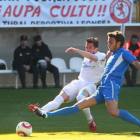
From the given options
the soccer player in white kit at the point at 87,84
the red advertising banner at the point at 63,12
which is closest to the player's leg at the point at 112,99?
the soccer player in white kit at the point at 87,84

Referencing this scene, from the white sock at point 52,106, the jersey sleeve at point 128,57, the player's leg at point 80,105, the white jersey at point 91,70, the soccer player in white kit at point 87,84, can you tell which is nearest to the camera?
the jersey sleeve at point 128,57

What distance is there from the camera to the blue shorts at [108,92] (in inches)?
421

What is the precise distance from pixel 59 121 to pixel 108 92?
10.6 ft

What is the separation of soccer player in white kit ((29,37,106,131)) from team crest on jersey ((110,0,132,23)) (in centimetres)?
906

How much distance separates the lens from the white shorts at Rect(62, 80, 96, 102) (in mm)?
12344

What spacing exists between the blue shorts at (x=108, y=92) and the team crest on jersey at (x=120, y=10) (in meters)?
10.8

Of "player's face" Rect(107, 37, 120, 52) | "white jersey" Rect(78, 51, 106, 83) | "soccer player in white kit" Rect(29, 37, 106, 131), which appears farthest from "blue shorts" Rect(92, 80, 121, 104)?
"white jersey" Rect(78, 51, 106, 83)

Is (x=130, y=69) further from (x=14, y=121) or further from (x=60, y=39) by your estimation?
(x=14, y=121)

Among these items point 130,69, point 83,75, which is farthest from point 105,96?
point 130,69

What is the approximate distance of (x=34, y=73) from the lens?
21.0 metres

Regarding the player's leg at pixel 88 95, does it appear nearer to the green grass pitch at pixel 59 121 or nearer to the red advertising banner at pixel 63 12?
the green grass pitch at pixel 59 121

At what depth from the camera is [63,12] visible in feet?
69.3

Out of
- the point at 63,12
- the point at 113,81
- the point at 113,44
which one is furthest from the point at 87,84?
the point at 63,12

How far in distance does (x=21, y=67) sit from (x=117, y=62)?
10.4 metres
